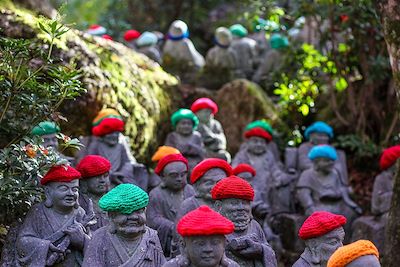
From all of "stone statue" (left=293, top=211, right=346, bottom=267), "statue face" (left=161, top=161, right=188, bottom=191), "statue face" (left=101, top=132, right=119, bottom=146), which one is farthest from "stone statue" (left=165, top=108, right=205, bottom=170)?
"stone statue" (left=293, top=211, right=346, bottom=267)

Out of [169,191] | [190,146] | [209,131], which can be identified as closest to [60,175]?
[169,191]

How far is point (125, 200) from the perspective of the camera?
725cm

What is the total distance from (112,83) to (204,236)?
6853 millimetres

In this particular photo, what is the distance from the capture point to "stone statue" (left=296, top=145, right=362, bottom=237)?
1251 centimetres

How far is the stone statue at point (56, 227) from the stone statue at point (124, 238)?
0.64m

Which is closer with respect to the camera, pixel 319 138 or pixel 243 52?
pixel 319 138

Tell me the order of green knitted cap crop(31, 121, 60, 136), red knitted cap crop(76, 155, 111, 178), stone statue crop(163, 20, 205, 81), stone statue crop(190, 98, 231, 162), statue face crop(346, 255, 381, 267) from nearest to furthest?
statue face crop(346, 255, 381, 267)
red knitted cap crop(76, 155, 111, 178)
green knitted cap crop(31, 121, 60, 136)
stone statue crop(190, 98, 231, 162)
stone statue crop(163, 20, 205, 81)

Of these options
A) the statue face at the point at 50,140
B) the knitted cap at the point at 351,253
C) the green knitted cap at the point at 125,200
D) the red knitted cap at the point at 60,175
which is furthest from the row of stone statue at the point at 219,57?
the knitted cap at the point at 351,253

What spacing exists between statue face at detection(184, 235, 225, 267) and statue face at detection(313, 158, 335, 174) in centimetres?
620

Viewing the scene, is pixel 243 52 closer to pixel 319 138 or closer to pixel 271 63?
pixel 271 63

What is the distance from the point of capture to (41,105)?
27.5 ft

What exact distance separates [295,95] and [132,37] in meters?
4.48

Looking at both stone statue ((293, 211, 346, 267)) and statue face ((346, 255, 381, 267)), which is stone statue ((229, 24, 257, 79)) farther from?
statue face ((346, 255, 381, 267))

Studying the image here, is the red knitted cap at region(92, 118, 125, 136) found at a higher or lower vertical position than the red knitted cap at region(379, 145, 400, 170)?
higher
